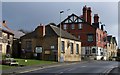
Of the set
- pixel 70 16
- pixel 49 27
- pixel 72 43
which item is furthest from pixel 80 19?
pixel 49 27

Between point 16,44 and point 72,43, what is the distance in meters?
12.8

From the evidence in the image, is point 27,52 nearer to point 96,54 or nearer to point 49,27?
point 49,27

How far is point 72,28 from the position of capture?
8550cm

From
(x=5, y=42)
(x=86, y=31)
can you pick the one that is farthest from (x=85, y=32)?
(x=5, y=42)

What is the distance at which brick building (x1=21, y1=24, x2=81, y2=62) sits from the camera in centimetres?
5844

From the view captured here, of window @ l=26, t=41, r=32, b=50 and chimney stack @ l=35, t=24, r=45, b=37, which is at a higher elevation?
chimney stack @ l=35, t=24, r=45, b=37

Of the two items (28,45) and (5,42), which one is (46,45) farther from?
(5,42)

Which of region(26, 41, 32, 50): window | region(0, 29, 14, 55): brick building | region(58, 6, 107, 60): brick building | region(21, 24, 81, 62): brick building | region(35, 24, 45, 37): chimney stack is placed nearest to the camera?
region(0, 29, 14, 55): brick building

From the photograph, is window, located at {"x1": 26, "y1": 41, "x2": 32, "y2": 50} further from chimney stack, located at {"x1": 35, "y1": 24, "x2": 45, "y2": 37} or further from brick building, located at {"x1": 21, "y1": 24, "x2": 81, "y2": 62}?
chimney stack, located at {"x1": 35, "y1": 24, "x2": 45, "y2": 37}

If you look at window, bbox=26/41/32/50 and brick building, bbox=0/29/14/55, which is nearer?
brick building, bbox=0/29/14/55

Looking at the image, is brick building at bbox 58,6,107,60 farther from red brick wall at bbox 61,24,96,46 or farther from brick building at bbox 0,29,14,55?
brick building at bbox 0,29,14,55

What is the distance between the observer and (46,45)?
59.4 meters

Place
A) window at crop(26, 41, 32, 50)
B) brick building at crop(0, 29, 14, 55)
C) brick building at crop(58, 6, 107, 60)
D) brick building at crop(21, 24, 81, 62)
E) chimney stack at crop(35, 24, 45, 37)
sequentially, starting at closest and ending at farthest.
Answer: brick building at crop(0, 29, 14, 55), brick building at crop(21, 24, 81, 62), chimney stack at crop(35, 24, 45, 37), window at crop(26, 41, 32, 50), brick building at crop(58, 6, 107, 60)

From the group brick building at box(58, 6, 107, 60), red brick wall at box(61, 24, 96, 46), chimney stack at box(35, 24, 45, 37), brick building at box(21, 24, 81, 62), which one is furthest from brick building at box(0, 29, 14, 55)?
red brick wall at box(61, 24, 96, 46)
